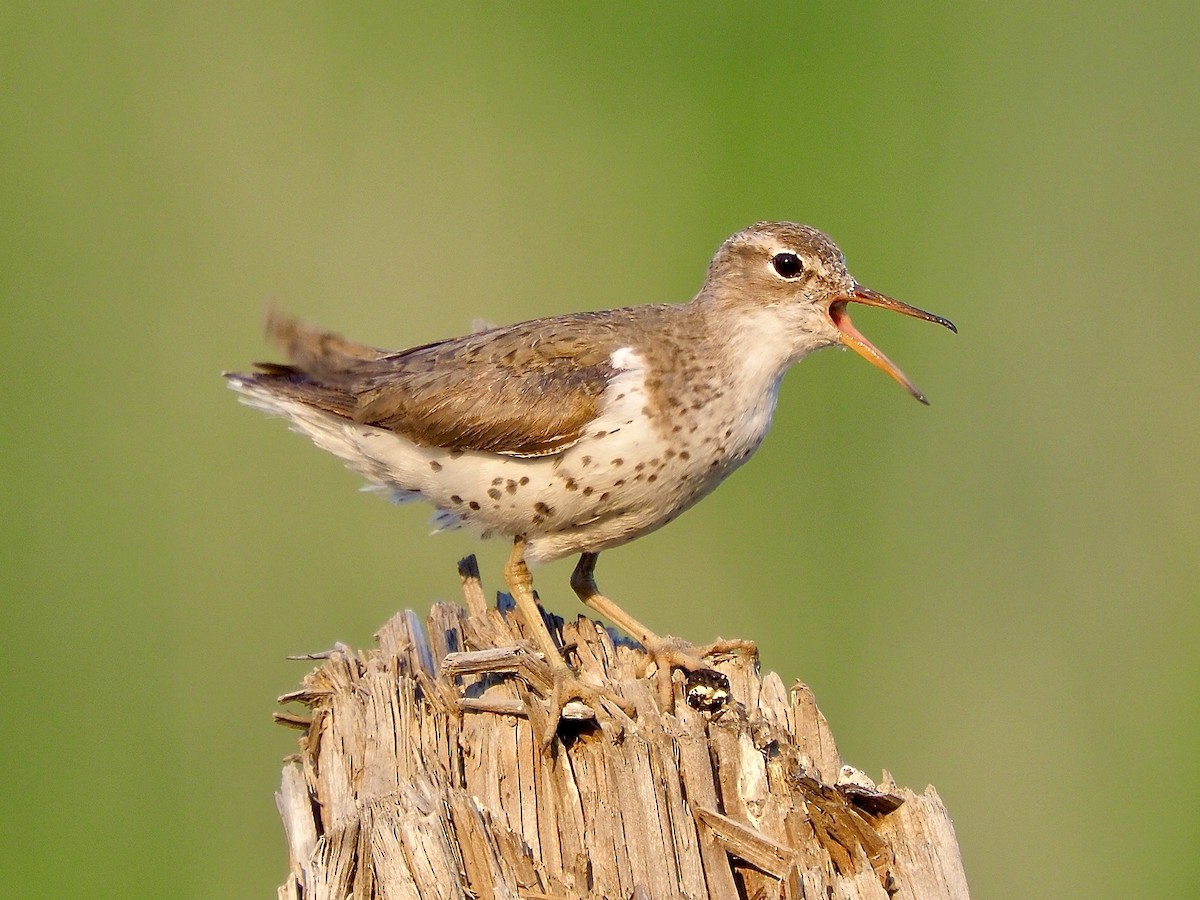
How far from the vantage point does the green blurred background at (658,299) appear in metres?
9.80

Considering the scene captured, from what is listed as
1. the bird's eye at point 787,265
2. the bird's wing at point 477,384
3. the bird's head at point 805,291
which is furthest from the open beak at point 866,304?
the bird's wing at point 477,384

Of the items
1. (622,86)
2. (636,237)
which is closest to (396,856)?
(636,237)

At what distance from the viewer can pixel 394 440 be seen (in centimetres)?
735

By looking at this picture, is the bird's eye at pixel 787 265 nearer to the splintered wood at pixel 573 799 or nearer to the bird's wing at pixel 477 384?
the bird's wing at pixel 477 384

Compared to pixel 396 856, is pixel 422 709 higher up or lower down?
higher up

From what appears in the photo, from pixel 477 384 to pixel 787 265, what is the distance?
1.63 m

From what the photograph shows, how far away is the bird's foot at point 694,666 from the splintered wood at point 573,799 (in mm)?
74

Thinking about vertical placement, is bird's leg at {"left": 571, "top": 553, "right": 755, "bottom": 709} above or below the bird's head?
below

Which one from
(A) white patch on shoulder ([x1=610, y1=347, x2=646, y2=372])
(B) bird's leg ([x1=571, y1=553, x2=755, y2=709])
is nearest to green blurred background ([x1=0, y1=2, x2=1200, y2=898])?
(B) bird's leg ([x1=571, y1=553, x2=755, y2=709])

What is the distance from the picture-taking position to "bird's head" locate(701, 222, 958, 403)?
714 cm

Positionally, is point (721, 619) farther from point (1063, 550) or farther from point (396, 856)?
point (396, 856)

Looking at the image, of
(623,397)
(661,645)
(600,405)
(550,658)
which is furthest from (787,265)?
(550,658)

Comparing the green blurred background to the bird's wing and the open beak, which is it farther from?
the open beak

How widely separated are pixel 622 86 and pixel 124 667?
7.03m
